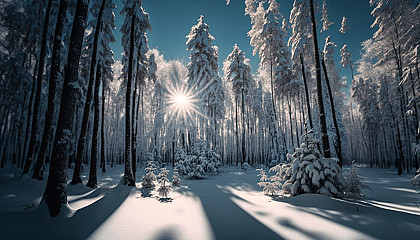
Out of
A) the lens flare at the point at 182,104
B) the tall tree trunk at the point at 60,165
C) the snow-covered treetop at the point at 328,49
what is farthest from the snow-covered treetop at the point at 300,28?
the tall tree trunk at the point at 60,165

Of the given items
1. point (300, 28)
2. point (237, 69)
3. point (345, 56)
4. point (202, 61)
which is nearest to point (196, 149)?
point (202, 61)

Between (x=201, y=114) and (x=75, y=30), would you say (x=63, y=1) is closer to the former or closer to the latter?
(x=75, y=30)

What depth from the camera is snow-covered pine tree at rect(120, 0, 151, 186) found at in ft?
32.8

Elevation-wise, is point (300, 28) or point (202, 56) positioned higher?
point (202, 56)

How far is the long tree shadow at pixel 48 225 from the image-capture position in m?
3.51

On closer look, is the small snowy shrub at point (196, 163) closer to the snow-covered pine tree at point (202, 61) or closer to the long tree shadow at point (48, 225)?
the snow-covered pine tree at point (202, 61)

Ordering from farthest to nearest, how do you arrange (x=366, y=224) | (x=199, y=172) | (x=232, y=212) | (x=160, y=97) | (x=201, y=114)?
(x=160, y=97) → (x=201, y=114) → (x=199, y=172) → (x=232, y=212) → (x=366, y=224)

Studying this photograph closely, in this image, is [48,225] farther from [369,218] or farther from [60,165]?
[369,218]

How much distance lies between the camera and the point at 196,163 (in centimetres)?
1606

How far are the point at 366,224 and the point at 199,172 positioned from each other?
12.6 m

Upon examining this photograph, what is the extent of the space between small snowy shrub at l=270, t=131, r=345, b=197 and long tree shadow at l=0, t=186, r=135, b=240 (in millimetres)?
6275

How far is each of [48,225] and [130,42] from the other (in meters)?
10.4

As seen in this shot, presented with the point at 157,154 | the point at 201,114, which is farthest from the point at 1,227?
the point at 157,154

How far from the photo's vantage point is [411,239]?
327 centimetres
